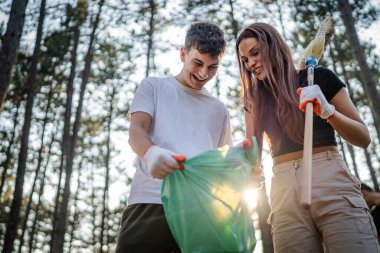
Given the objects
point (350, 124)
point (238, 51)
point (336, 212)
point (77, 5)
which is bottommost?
point (336, 212)

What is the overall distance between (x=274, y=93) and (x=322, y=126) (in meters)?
0.35

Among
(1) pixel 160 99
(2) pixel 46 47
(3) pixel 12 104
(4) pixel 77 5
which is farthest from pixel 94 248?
(1) pixel 160 99

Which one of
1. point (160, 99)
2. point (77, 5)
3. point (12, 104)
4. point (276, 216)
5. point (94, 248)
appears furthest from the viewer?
point (94, 248)

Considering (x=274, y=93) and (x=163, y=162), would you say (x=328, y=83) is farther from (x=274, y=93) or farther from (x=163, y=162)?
(x=163, y=162)

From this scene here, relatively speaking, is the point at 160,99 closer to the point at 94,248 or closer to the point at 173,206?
the point at 173,206

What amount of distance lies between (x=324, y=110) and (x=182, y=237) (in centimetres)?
96

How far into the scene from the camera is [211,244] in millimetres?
1484

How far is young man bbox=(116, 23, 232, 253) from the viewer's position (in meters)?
Result: 1.86

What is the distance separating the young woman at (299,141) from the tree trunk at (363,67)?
21.0 ft

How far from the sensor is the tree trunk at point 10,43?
6.25 metres

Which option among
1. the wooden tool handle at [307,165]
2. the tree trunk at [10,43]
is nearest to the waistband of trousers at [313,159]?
the wooden tool handle at [307,165]

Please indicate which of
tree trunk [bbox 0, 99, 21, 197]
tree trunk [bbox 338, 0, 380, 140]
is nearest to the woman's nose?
tree trunk [bbox 338, 0, 380, 140]

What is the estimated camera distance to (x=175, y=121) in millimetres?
2156

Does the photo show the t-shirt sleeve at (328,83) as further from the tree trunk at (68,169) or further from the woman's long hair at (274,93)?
the tree trunk at (68,169)
